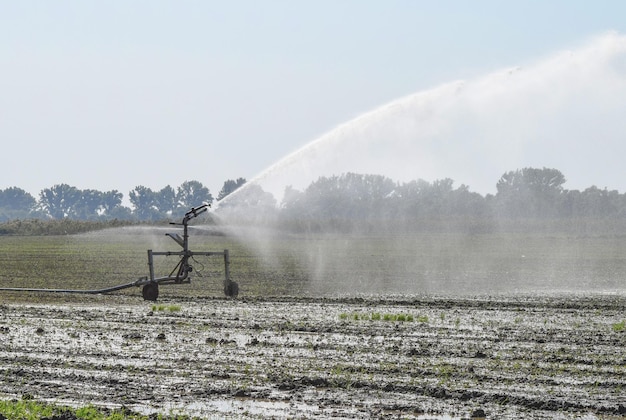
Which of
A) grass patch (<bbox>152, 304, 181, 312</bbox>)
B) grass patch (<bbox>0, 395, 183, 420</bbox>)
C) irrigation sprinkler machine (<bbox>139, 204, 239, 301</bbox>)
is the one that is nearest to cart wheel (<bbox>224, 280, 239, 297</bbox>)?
irrigation sprinkler machine (<bbox>139, 204, 239, 301</bbox>)

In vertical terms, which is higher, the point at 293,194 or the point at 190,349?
the point at 293,194

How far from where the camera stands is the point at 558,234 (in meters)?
84.1

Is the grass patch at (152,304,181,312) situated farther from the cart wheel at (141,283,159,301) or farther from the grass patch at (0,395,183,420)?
→ the grass patch at (0,395,183,420)

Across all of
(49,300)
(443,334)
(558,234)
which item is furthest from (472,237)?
(443,334)

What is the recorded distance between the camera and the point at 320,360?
1606cm

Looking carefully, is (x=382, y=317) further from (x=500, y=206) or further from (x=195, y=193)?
(x=195, y=193)

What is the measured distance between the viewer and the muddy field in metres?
12.7

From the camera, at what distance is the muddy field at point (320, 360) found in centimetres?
1266

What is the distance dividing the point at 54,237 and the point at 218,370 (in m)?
83.1

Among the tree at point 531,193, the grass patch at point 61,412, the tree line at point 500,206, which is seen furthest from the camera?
the tree at point 531,193

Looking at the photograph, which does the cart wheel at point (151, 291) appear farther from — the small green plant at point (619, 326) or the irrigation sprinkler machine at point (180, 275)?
the small green plant at point (619, 326)

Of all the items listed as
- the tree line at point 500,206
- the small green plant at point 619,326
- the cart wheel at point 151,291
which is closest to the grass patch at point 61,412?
the small green plant at point 619,326

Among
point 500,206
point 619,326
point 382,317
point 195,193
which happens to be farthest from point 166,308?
point 195,193

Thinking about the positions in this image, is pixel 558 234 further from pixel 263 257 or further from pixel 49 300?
pixel 49 300
